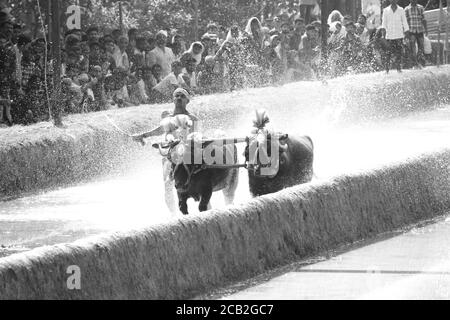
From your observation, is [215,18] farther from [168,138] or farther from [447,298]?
[447,298]

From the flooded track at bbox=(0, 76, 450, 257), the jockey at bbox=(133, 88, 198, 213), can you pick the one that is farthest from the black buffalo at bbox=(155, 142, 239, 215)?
the flooded track at bbox=(0, 76, 450, 257)

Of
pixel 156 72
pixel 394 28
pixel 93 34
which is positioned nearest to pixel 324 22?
pixel 394 28

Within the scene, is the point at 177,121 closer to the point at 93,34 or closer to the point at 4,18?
the point at 4,18

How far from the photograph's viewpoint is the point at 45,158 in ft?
71.1

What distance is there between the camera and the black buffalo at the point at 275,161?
17.4 meters

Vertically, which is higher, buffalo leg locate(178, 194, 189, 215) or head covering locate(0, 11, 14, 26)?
head covering locate(0, 11, 14, 26)

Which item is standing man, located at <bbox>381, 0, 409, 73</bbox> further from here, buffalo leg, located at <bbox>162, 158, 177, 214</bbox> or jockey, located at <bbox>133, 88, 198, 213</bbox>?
jockey, located at <bbox>133, 88, 198, 213</bbox>

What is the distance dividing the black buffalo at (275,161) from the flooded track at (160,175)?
1.52 feet

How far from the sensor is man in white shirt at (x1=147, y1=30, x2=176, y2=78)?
1092 inches

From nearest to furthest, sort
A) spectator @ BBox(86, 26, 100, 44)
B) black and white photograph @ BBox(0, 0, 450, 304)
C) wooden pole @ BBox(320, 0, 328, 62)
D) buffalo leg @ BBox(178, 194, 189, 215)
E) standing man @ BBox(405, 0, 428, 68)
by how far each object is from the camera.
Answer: black and white photograph @ BBox(0, 0, 450, 304) → buffalo leg @ BBox(178, 194, 189, 215) → spectator @ BBox(86, 26, 100, 44) → wooden pole @ BBox(320, 0, 328, 62) → standing man @ BBox(405, 0, 428, 68)

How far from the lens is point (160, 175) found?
949 inches

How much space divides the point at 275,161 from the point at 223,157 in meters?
0.70
